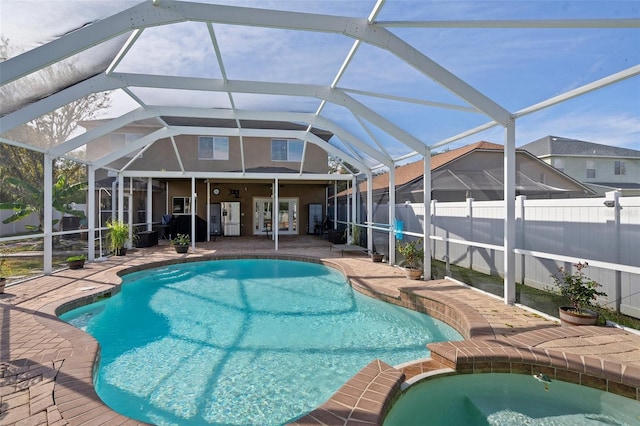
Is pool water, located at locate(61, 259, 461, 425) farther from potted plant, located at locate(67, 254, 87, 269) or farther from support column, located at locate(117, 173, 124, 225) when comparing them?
support column, located at locate(117, 173, 124, 225)

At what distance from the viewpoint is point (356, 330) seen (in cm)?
567

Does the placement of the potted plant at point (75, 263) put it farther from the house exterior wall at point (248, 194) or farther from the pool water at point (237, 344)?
the house exterior wall at point (248, 194)

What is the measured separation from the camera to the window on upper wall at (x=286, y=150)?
1767 cm

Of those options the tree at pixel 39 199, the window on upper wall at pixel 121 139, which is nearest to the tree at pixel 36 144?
the tree at pixel 39 199

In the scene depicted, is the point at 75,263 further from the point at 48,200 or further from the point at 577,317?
the point at 577,317

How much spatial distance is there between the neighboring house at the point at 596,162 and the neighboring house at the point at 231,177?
9633 millimetres

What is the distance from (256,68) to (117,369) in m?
5.11

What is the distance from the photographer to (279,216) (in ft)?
64.3

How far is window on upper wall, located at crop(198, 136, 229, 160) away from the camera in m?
16.9

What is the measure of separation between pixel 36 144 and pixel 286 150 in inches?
450

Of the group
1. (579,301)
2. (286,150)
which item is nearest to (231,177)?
(286,150)

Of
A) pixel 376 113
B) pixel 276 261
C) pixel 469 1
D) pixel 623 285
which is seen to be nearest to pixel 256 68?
pixel 376 113

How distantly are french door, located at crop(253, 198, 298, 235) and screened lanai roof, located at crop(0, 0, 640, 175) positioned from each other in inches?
459

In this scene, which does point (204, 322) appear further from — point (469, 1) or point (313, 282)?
point (469, 1)
